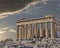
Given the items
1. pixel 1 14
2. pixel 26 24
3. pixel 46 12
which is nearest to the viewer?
pixel 46 12

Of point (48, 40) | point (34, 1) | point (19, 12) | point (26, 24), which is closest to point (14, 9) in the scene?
point (19, 12)

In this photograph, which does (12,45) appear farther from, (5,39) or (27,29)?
(27,29)

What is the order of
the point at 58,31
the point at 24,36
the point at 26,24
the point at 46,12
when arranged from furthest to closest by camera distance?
the point at 26,24
the point at 24,36
the point at 58,31
the point at 46,12

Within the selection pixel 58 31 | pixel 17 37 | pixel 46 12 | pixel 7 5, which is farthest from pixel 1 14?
pixel 58 31

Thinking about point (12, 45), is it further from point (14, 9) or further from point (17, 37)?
point (14, 9)

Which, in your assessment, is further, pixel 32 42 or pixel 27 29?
pixel 27 29

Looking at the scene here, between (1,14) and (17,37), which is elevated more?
(1,14)
